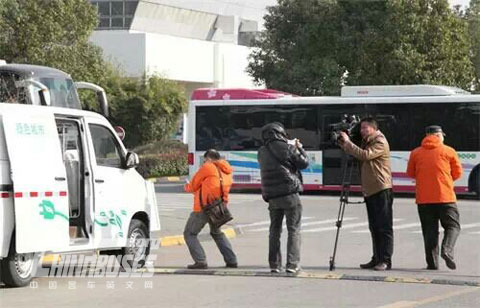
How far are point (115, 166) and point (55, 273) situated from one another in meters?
1.58

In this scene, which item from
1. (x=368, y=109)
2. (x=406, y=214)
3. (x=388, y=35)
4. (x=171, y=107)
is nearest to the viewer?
(x=406, y=214)

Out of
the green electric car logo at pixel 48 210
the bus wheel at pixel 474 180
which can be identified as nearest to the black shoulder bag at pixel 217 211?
the green electric car logo at pixel 48 210

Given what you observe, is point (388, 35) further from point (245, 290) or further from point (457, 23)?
point (245, 290)

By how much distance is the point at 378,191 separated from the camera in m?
14.3

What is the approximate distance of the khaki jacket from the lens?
46.8 ft

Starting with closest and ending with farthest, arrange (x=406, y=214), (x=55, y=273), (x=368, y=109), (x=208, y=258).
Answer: (x=55, y=273), (x=208, y=258), (x=406, y=214), (x=368, y=109)

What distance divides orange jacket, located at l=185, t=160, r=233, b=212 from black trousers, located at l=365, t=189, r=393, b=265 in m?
1.88

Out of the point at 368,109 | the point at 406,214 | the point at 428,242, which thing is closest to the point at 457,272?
the point at 428,242

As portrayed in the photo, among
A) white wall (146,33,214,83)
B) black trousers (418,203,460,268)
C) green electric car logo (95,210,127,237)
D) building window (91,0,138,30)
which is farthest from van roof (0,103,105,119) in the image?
building window (91,0,138,30)

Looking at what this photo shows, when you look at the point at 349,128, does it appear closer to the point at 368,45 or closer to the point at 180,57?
the point at 368,45

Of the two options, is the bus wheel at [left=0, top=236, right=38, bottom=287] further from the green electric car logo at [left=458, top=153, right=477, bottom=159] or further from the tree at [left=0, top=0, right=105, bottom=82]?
the green electric car logo at [left=458, top=153, right=477, bottom=159]

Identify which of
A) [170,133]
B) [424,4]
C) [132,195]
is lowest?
[170,133]

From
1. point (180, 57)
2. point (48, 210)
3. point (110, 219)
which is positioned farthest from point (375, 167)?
point (180, 57)

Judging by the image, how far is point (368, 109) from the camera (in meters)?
30.8
